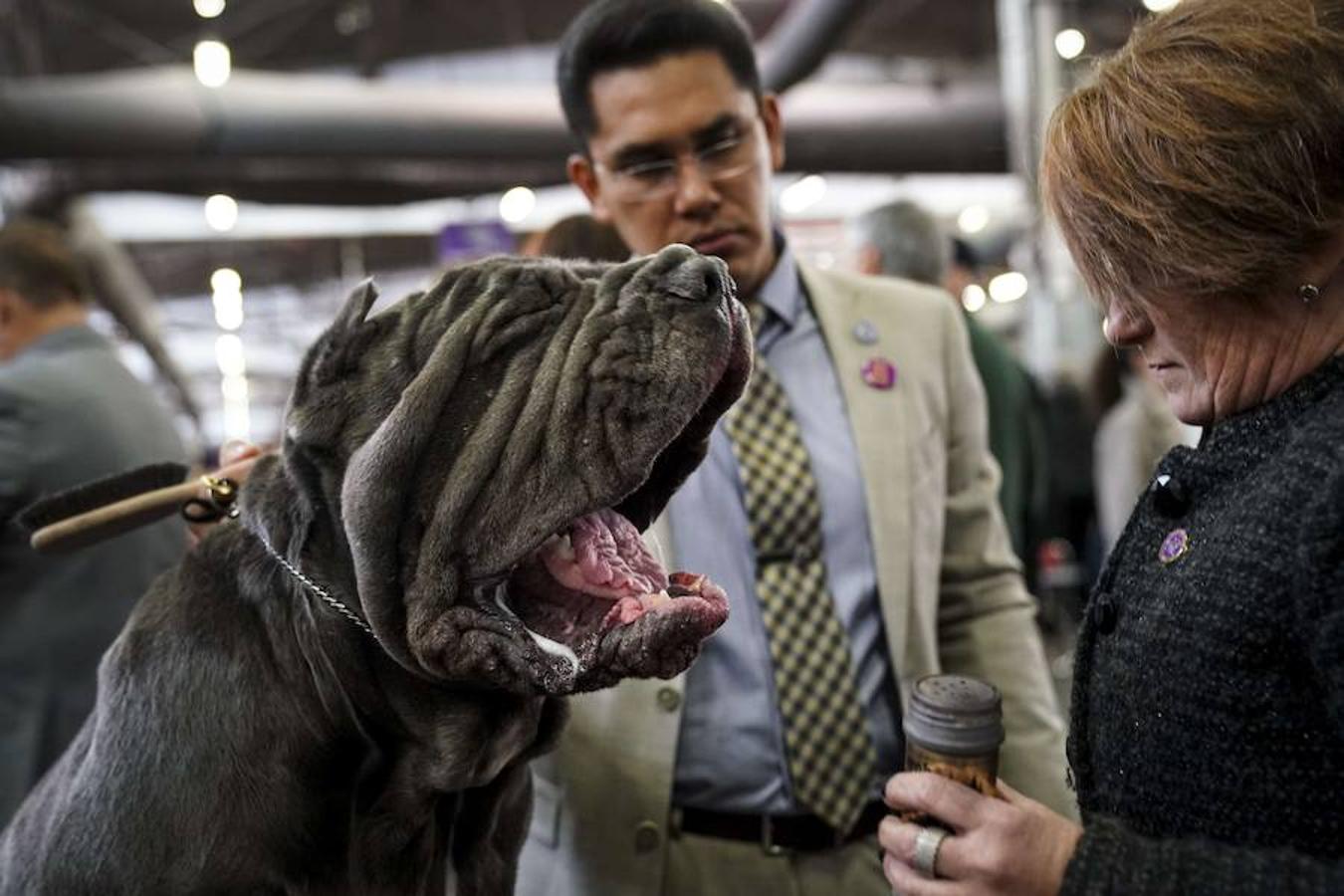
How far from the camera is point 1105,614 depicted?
4.00 ft

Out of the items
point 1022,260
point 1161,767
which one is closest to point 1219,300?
point 1161,767

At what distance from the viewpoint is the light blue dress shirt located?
170cm

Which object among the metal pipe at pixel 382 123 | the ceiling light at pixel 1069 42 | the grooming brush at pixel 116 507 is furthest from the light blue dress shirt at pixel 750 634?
the metal pipe at pixel 382 123

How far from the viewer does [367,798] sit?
4.48 ft

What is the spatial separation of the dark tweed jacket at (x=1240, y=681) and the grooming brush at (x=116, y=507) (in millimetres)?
1080

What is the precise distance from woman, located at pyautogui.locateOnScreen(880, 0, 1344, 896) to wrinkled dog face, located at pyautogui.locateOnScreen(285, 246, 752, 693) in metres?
0.36

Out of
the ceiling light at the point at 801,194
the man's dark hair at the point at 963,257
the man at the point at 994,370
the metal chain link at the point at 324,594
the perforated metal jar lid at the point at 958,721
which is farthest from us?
the ceiling light at the point at 801,194

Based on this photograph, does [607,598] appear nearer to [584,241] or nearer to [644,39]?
[644,39]

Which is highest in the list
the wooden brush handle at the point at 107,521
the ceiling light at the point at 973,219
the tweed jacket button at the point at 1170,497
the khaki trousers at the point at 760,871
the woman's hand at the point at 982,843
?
the ceiling light at the point at 973,219

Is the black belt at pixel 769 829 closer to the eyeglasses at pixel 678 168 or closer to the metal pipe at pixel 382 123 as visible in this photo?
the eyeglasses at pixel 678 168

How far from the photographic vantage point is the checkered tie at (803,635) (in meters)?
1.69

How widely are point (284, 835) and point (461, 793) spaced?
0.76ft

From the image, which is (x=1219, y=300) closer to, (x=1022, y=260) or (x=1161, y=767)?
(x=1161, y=767)

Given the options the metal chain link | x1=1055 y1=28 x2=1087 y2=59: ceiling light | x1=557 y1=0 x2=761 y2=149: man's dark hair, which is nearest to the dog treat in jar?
the metal chain link
